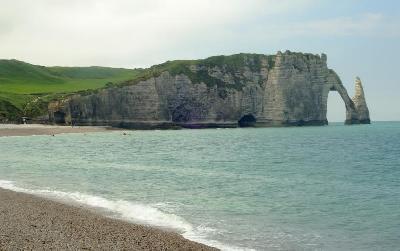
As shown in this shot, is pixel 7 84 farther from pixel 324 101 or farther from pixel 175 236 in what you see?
pixel 175 236

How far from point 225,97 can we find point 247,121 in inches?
626

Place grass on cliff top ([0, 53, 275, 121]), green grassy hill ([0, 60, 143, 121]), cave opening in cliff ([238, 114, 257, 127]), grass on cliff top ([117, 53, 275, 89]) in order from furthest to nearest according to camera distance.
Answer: cave opening in cliff ([238, 114, 257, 127]), grass on cliff top ([117, 53, 275, 89]), grass on cliff top ([0, 53, 275, 121]), green grassy hill ([0, 60, 143, 121])

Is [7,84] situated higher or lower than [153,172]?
higher

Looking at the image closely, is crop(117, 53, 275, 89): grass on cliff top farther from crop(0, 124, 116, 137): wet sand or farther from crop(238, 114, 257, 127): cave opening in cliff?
crop(0, 124, 116, 137): wet sand

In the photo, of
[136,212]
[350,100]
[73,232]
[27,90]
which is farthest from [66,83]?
[73,232]

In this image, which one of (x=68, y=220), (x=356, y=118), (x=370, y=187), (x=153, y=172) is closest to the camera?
(x=68, y=220)

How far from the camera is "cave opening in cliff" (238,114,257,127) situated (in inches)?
6757

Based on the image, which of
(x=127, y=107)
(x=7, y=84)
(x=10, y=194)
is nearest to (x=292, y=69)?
(x=127, y=107)

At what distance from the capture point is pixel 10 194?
29375 millimetres

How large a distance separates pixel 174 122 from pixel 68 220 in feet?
462

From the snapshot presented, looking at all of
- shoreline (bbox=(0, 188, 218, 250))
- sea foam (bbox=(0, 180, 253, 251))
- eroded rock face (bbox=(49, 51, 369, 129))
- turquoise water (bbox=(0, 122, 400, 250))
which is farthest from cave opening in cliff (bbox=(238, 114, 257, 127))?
shoreline (bbox=(0, 188, 218, 250))

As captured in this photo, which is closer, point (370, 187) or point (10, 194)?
point (10, 194)

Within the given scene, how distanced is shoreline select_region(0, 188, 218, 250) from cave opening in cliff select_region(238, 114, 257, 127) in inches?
5835

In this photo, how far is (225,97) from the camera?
163 metres
